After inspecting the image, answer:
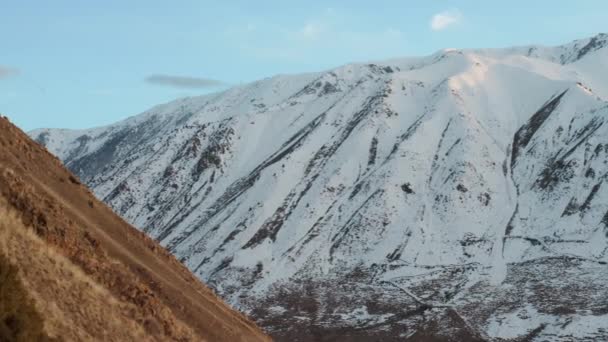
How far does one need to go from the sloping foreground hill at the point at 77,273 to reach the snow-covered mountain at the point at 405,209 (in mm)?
71067

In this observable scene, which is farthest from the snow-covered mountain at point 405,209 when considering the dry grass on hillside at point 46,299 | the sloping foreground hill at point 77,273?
the dry grass on hillside at point 46,299

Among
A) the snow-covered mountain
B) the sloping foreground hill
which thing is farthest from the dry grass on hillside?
the snow-covered mountain

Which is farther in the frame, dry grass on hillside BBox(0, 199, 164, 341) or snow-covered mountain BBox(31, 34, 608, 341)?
snow-covered mountain BBox(31, 34, 608, 341)

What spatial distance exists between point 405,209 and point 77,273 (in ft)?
410

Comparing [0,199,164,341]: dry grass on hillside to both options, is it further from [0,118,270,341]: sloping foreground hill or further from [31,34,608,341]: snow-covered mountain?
[31,34,608,341]: snow-covered mountain

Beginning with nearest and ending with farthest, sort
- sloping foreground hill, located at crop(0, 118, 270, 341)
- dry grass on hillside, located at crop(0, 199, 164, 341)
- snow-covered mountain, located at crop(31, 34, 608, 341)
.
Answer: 1. dry grass on hillside, located at crop(0, 199, 164, 341)
2. sloping foreground hill, located at crop(0, 118, 270, 341)
3. snow-covered mountain, located at crop(31, 34, 608, 341)

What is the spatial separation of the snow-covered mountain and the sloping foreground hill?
233 feet

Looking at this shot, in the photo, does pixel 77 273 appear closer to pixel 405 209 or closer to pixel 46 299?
pixel 46 299

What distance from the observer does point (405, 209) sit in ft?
459

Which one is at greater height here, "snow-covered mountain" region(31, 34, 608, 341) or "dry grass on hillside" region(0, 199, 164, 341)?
"dry grass on hillside" region(0, 199, 164, 341)

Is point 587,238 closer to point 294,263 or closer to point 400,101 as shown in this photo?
point 294,263

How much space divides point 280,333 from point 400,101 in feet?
308

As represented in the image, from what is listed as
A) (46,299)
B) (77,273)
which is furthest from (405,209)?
(46,299)

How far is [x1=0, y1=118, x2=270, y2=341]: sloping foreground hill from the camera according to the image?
47.3 feet
